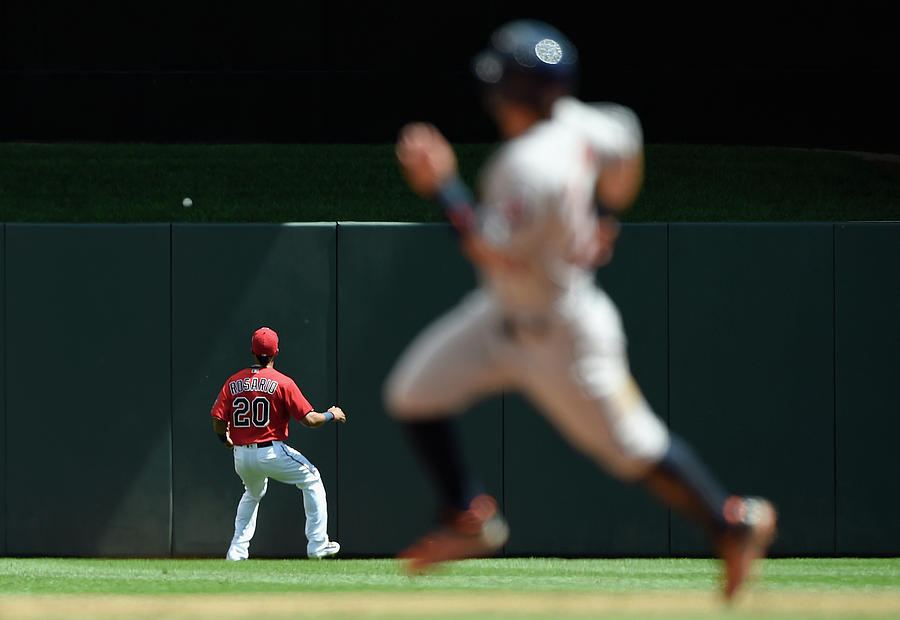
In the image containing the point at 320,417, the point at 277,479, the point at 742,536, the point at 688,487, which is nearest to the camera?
the point at 688,487

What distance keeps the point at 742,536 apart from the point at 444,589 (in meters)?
5.17

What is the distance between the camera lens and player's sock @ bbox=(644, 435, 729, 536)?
445 centimetres

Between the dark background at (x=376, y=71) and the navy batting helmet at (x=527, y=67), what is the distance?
54.6 ft

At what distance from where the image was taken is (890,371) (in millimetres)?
12211

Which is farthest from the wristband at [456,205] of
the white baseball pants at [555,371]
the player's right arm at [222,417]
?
the player's right arm at [222,417]

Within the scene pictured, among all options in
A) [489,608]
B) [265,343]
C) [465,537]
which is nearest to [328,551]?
[265,343]

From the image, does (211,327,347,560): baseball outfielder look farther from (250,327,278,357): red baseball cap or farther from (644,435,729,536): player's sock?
(644,435,729,536): player's sock

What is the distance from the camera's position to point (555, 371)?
4.21 m

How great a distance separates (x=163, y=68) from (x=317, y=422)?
10.9 m

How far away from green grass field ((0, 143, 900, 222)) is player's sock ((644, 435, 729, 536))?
10940 mm

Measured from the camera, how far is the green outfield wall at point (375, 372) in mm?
12195

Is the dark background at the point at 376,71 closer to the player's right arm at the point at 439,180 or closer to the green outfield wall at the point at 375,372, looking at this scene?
the green outfield wall at the point at 375,372

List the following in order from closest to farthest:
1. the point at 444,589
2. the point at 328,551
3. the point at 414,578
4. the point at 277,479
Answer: the point at 444,589
the point at 414,578
the point at 277,479
the point at 328,551

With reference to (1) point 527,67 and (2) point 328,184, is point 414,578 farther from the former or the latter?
(2) point 328,184
